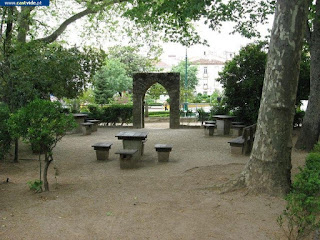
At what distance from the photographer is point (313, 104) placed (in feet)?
31.6

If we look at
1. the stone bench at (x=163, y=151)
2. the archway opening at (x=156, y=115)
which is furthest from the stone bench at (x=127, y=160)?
the archway opening at (x=156, y=115)

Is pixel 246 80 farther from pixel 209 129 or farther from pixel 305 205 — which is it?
pixel 305 205

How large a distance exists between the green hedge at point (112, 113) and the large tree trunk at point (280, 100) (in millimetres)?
14026

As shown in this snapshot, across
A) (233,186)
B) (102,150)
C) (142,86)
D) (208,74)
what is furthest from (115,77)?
(233,186)

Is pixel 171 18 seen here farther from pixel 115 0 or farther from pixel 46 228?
pixel 46 228

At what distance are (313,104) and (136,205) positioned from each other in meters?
7.06

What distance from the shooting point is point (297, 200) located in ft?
11.2

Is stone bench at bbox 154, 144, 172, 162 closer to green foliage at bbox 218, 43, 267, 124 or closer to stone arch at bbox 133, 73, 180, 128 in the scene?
green foliage at bbox 218, 43, 267, 124

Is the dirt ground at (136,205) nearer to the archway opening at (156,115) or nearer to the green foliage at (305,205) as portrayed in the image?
the green foliage at (305,205)

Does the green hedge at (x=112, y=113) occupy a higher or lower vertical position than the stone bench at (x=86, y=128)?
higher

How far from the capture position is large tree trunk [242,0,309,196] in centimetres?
509

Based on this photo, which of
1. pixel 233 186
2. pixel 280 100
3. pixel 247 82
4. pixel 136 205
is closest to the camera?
pixel 136 205

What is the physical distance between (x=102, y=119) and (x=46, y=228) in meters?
14.7

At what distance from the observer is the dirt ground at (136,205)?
3941mm
